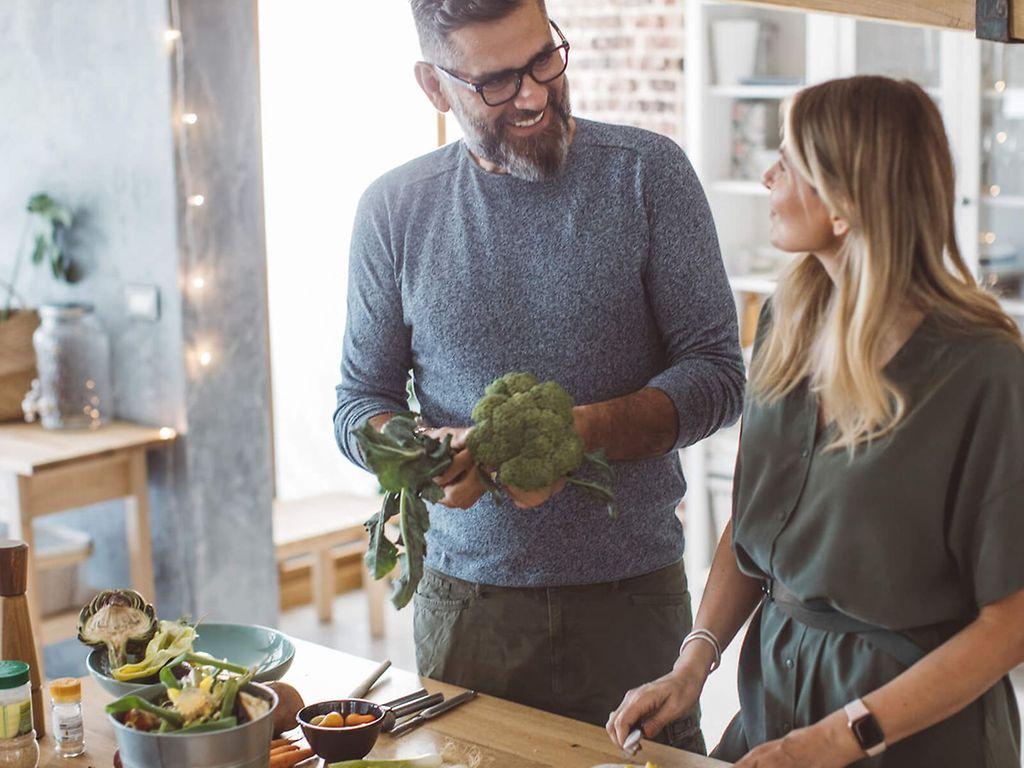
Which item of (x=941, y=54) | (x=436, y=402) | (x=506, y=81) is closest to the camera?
(x=506, y=81)

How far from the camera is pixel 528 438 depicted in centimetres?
181

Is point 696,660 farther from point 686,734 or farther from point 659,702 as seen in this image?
point 686,734

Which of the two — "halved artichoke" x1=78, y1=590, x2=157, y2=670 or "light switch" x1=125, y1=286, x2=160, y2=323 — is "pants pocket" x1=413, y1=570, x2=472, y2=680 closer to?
"halved artichoke" x1=78, y1=590, x2=157, y2=670

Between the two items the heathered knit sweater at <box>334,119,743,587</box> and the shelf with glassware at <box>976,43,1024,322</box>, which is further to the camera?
the shelf with glassware at <box>976,43,1024,322</box>

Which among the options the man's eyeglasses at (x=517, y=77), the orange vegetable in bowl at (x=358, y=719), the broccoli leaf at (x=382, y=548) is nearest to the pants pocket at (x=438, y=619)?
the broccoli leaf at (x=382, y=548)

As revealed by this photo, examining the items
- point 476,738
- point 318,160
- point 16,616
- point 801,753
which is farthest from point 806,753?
point 318,160

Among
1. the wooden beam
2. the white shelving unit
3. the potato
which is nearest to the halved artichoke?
the potato

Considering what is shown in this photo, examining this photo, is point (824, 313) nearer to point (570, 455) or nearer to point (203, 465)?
point (570, 455)

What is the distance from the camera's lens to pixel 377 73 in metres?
5.13

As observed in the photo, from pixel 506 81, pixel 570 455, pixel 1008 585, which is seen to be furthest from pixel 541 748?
pixel 506 81

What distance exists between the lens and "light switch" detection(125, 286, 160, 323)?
13.1 ft

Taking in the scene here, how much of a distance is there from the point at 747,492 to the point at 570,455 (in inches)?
9.4

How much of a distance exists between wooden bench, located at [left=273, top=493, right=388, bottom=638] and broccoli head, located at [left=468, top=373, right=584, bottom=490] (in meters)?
2.74

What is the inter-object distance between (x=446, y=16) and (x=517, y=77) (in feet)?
0.47
